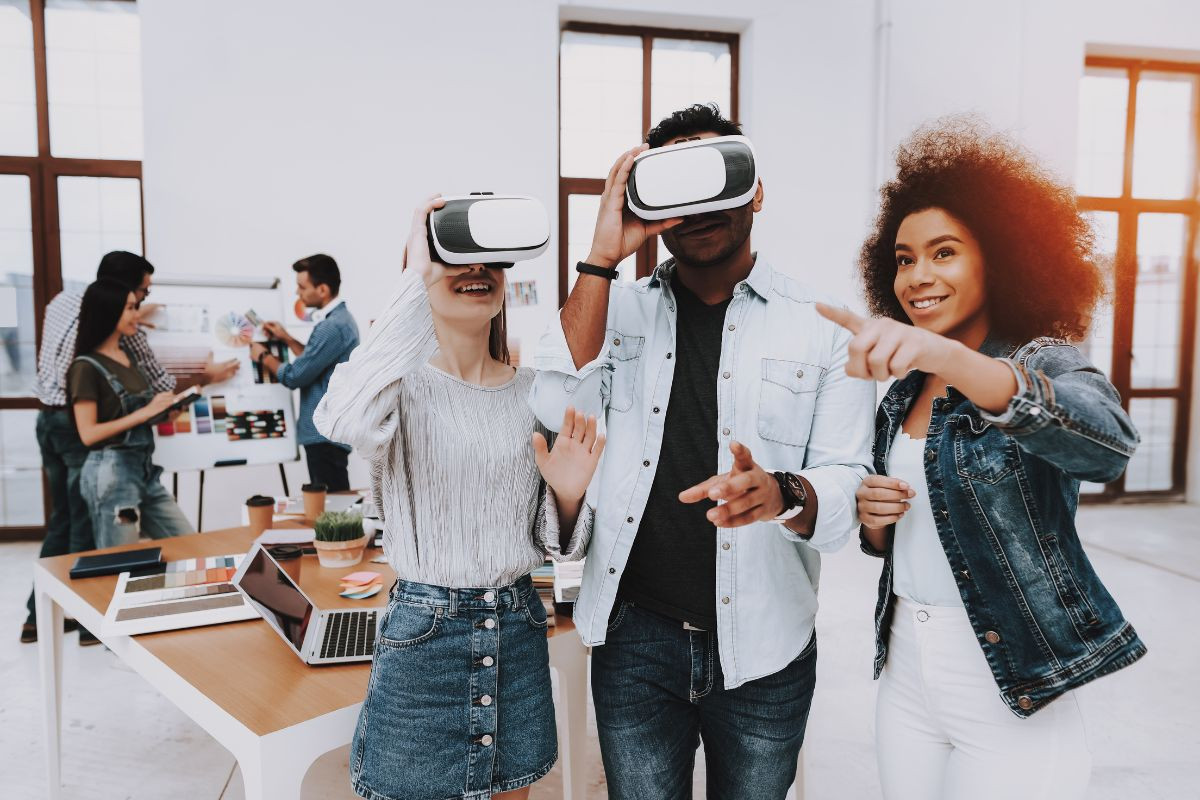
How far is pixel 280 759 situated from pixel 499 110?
3.87 meters

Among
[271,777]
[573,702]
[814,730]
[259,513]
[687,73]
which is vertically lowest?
[814,730]

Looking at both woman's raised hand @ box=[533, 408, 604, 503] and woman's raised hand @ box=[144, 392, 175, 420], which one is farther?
woman's raised hand @ box=[144, 392, 175, 420]

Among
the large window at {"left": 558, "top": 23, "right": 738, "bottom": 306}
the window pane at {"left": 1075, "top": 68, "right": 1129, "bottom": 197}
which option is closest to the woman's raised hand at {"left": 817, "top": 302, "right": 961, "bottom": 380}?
the large window at {"left": 558, "top": 23, "right": 738, "bottom": 306}

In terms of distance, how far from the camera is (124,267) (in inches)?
119

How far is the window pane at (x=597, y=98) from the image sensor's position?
459cm

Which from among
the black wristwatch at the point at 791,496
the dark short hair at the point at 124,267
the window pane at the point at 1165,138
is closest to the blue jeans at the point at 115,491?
the dark short hair at the point at 124,267

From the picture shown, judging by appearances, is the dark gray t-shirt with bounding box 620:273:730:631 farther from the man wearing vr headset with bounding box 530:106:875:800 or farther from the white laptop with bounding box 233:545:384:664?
the white laptop with bounding box 233:545:384:664

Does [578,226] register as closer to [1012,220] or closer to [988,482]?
[1012,220]

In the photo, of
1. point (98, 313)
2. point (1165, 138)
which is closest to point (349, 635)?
point (98, 313)

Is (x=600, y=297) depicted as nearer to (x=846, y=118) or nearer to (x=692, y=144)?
(x=692, y=144)

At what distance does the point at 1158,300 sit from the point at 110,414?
20.8 ft

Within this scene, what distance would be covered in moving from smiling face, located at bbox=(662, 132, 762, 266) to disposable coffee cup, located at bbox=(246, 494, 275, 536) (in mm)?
1521

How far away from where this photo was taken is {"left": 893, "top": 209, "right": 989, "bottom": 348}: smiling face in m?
1.02

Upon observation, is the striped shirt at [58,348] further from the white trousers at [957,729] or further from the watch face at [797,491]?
the white trousers at [957,729]
